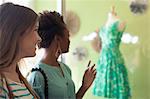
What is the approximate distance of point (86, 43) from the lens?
9.30 ft

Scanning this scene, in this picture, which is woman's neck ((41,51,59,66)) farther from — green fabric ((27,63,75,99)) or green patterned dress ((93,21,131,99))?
green patterned dress ((93,21,131,99))

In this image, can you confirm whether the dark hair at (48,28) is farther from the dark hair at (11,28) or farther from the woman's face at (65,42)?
the dark hair at (11,28)

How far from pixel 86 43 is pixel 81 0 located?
1.29ft

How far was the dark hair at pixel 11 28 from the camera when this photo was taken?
3.11 feet

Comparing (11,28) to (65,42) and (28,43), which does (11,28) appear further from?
(65,42)

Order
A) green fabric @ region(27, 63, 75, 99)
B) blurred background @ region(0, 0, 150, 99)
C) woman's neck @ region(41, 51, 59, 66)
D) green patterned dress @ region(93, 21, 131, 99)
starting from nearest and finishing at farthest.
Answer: green fabric @ region(27, 63, 75, 99) → woman's neck @ region(41, 51, 59, 66) → green patterned dress @ region(93, 21, 131, 99) → blurred background @ region(0, 0, 150, 99)

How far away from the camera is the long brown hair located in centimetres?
95

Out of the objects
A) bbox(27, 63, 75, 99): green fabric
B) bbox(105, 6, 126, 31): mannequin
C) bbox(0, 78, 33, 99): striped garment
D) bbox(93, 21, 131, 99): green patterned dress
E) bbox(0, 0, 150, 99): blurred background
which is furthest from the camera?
bbox(0, 0, 150, 99): blurred background

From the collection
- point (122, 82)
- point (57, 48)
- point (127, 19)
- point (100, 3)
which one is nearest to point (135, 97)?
point (122, 82)

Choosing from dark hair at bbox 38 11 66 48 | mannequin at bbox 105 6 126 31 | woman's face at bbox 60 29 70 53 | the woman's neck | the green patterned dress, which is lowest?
the green patterned dress

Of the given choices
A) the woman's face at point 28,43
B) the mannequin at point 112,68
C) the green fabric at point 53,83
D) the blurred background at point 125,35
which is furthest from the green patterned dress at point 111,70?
the woman's face at point 28,43

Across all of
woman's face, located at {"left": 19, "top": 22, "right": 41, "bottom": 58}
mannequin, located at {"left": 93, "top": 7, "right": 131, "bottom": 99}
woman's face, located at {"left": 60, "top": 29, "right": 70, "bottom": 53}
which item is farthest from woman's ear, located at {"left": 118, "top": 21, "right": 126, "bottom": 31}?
woman's face, located at {"left": 19, "top": 22, "right": 41, "bottom": 58}

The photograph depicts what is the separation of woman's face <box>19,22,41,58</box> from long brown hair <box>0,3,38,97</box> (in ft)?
0.05

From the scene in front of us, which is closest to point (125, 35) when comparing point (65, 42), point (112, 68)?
point (112, 68)
